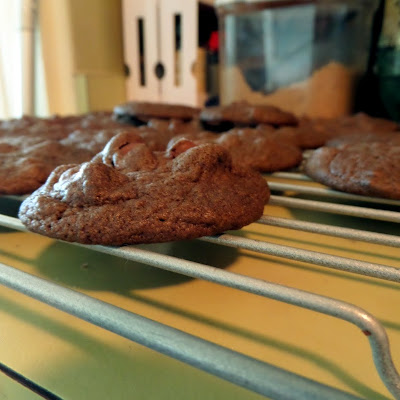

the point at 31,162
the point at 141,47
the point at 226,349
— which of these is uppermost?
the point at 141,47

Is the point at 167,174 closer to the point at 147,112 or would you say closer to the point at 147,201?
the point at 147,201

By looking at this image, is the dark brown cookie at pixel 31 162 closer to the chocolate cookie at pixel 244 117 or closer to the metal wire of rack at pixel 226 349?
the metal wire of rack at pixel 226 349

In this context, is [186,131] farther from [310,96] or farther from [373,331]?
[373,331]

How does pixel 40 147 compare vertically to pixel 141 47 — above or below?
below

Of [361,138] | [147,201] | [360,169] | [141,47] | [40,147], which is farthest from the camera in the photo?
[141,47]

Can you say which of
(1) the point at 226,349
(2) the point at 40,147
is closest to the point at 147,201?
(1) the point at 226,349

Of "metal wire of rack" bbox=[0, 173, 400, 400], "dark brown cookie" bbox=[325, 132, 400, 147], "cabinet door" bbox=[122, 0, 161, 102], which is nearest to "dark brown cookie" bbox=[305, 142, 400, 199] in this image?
"dark brown cookie" bbox=[325, 132, 400, 147]
